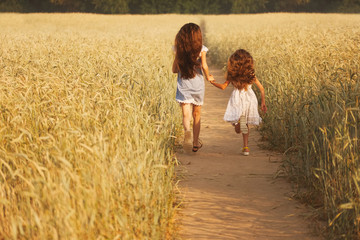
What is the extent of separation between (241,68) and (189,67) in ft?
2.08

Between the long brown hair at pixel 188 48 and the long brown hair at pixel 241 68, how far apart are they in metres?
0.42

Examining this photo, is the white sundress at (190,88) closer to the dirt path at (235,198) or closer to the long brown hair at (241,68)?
the long brown hair at (241,68)

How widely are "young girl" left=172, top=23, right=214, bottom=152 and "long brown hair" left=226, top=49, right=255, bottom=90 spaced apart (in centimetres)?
35

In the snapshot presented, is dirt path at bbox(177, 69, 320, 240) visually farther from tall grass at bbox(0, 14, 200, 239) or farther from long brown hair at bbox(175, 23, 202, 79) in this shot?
long brown hair at bbox(175, 23, 202, 79)

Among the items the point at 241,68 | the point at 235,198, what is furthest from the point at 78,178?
the point at 241,68

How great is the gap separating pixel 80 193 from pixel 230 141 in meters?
4.39

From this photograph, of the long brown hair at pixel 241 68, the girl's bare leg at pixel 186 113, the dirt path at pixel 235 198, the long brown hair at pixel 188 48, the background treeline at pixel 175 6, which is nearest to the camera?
the dirt path at pixel 235 198

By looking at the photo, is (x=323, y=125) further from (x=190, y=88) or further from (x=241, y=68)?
(x=190, y=88)

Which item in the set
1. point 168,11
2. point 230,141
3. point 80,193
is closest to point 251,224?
point 80,193

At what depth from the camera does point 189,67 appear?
5.74 meters

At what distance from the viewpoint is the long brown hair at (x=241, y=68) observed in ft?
18.9

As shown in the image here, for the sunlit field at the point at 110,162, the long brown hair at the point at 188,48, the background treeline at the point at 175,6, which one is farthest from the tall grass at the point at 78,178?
the background treeline at the point at 175,6

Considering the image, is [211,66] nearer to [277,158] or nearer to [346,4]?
[277,158]

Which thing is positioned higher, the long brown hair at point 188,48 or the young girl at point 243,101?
the long brown hair at point 188,48
